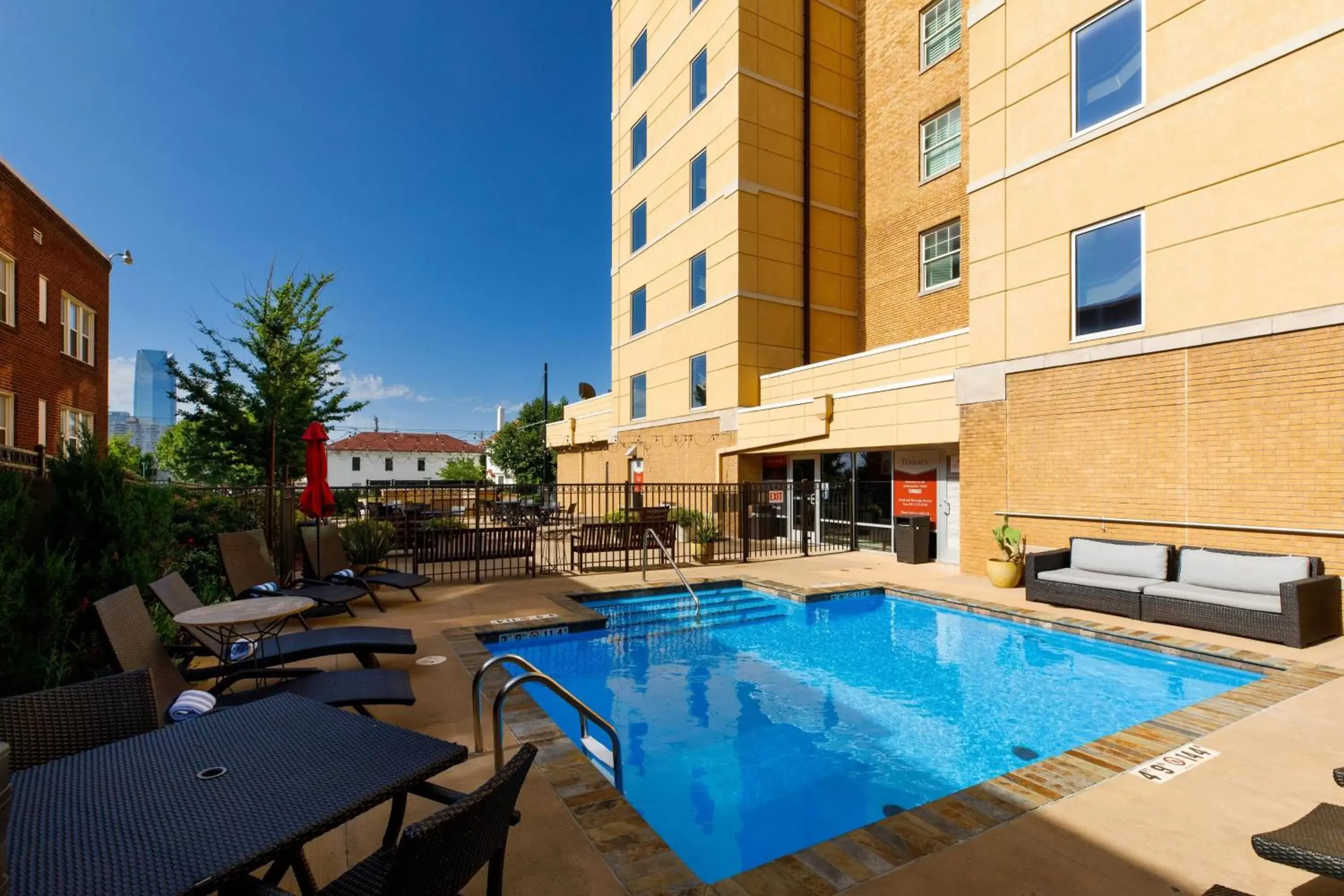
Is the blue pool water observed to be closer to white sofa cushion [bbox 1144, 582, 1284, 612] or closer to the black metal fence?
white sofa cushion [bbox 1144, 582, 1284, 612]

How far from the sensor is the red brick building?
1470cm

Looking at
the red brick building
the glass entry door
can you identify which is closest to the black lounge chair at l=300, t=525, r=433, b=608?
the red brick building

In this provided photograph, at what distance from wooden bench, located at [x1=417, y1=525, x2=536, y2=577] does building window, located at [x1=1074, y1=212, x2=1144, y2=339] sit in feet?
33.7

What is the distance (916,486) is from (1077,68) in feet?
27.4

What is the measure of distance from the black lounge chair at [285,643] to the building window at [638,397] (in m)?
17.0

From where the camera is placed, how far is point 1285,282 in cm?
763

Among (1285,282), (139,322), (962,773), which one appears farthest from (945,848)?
(139,322)

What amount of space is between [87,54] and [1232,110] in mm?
21591

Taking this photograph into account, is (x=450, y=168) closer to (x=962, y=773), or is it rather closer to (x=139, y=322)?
(x=139, y=322)

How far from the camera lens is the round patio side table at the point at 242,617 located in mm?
4488

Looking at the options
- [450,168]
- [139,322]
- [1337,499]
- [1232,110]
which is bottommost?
[1337,499]

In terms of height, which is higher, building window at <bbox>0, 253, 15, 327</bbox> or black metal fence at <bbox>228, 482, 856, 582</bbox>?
building window at <bbox>0, 253, 15, 327</bbox>

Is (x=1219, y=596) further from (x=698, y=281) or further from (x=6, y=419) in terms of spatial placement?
(x=6, y=419)

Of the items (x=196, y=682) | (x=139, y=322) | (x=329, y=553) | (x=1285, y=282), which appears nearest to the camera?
(x=196, y=682)
